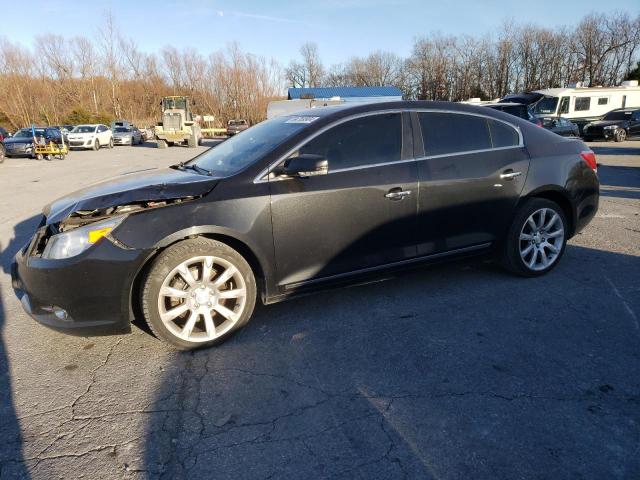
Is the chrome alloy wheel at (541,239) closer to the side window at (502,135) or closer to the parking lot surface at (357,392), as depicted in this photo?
the parking lot surface at (357,392)

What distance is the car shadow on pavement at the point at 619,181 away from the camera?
8.88 meters

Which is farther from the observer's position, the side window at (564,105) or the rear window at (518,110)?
the side window at (564,105)

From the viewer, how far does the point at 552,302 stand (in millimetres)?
3838

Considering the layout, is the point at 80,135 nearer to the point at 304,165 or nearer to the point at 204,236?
the point at 204,236

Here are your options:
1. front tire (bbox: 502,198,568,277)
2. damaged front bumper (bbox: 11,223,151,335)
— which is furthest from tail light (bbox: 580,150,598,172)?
damaged front bumper (bbox: 11,223,151,335)

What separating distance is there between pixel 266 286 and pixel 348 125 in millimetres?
1429

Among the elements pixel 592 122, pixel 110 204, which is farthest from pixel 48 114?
pixel 110 204

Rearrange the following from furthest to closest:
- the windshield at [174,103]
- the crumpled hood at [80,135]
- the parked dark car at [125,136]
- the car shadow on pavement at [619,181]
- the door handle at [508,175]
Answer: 1. the parked dark car at [125,136]
2. the windshield at [174,103]
3. the crumpled hood at [80,135]
4. the car shadow on pavement at [619,181]
5. the door handle at [508,175]

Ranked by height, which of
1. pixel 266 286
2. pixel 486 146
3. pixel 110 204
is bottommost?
pixel 266 286

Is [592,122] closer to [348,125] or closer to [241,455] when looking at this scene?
[348,125]

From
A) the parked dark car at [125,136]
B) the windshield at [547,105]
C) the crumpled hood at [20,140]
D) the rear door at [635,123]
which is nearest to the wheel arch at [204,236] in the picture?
the windshield at [547,105]

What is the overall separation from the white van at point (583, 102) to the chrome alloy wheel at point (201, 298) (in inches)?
898

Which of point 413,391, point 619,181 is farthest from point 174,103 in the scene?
point 413,391

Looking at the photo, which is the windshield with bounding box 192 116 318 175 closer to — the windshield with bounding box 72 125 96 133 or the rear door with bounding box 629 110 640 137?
the rear door with bounding box 629 110 640 137
